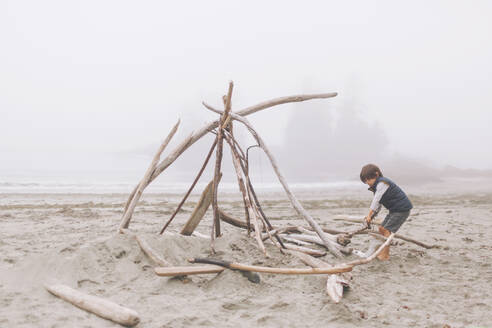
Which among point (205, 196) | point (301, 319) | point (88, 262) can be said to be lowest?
point (301, 319)

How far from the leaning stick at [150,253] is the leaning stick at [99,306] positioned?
0.92 m

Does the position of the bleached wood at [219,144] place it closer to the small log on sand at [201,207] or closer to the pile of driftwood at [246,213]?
the pile of driftwood at [246,213]

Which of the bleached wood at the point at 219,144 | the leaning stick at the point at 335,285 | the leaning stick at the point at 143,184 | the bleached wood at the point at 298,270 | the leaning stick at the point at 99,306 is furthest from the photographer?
the leaning stick at the point at 143,184

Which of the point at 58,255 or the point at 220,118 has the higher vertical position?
the point at 220,118

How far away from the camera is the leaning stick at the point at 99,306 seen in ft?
8.87

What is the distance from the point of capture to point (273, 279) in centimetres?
386

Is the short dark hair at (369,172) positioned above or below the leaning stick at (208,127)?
below

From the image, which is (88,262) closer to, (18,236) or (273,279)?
(273,279)

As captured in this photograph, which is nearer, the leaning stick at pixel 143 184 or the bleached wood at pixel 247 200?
the bleached wood at pixel 247 200

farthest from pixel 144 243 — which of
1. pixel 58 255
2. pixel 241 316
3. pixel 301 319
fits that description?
pixel 301 319

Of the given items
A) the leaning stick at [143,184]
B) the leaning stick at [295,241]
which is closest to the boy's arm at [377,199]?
the leaning stick at [295,241]

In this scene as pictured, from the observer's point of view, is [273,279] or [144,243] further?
[144,243]

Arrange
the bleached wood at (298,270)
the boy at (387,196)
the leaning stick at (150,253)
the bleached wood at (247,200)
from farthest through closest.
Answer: the boy at (387,196)
the bleached wood at (247,200)
the leaning stick at (150,253)
the bleached wood at (298,270)

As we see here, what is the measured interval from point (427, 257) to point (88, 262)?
178 inches
